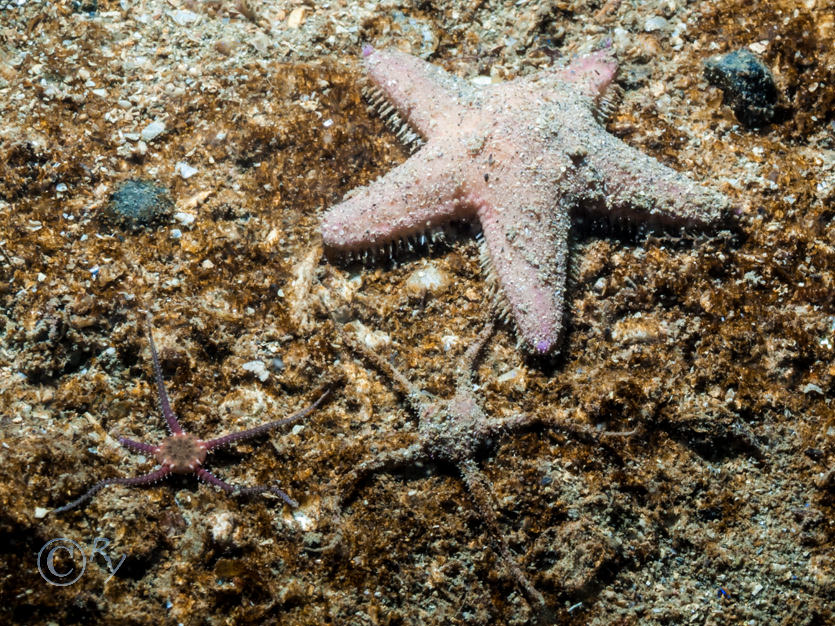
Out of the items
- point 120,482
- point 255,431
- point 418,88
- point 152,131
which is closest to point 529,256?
point 418,88

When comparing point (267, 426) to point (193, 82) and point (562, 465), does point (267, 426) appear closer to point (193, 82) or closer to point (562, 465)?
point (562, 465)

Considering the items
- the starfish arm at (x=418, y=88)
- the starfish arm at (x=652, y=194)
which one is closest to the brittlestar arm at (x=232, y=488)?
the starfish arm at (x=418, y=88)

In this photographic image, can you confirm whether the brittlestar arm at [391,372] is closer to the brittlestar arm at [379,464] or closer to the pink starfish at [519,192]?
the brittlestar arm at [379,464]

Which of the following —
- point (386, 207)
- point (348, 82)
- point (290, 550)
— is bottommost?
point (290, 550)

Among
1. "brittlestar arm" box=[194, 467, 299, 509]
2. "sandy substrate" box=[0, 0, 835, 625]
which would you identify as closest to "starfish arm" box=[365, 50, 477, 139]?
"sandy substrate" box=[0, 0, 835, 625]

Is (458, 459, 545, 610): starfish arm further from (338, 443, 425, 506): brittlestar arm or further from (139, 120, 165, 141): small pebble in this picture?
(139, 120, 165, 141): small pebble

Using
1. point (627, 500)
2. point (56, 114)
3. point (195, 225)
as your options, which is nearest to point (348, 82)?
point (195, 225)
